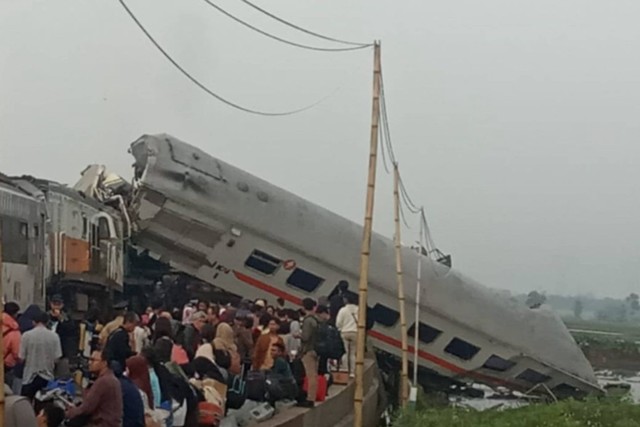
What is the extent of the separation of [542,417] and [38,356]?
7.70 meters

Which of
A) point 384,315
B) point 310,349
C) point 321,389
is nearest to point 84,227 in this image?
point 310,349

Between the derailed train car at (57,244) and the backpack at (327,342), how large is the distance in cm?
454

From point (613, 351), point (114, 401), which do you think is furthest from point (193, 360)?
point (613, 351)

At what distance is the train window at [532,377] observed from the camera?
31.6m

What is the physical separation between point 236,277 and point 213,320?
12.3m

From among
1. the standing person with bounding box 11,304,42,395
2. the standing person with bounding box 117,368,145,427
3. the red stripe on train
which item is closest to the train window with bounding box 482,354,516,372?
the red stripe on train

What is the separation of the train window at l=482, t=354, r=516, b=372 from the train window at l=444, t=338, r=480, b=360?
526mm

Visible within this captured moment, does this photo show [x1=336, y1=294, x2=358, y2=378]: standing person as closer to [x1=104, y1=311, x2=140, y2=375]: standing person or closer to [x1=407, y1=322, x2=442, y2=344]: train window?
[x1=104, y1=311, x2=140, y2=375]: standing person

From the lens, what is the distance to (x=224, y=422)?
39.5 feet

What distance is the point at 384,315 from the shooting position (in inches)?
1182

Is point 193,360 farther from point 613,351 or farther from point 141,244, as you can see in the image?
point 613,351

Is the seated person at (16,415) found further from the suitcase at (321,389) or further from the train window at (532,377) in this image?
the train window at (532,377)

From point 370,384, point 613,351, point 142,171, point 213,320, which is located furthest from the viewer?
point 613,351

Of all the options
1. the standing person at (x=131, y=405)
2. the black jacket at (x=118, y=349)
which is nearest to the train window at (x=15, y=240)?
the black jacket at (x=118, y=349)
